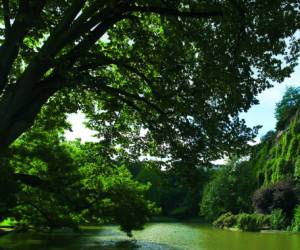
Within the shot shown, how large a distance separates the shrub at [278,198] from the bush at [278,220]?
852 millimetres

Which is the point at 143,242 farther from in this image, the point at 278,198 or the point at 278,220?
the point at 278,198

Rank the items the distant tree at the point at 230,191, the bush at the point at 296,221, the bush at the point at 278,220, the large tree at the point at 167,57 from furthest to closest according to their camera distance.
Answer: the distant tree at the point at 230,191, the bush at the point at 278,220, the bush at the point at 296,221, the large tree at the point at 167,57

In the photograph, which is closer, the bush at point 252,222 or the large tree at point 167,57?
the large tree at point 167,57

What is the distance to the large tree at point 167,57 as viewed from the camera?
33.2 ft

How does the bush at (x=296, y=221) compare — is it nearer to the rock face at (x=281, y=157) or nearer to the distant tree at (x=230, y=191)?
the rock face at (x=281, y=157)

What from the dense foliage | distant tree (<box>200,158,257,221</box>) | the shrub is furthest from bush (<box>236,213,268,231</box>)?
the dense foliage

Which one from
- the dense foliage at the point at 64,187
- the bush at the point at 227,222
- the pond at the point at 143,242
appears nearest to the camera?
the dense foliage at the point at 64,187

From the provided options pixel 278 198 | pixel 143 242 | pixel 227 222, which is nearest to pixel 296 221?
pixel 278 198

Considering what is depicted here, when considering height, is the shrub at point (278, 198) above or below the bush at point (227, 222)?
above

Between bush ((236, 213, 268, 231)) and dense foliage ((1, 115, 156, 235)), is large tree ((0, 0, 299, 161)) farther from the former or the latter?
bush ((236, 213, 268, 231))

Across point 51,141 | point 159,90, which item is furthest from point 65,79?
point 51,141

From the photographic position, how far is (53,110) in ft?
52.3

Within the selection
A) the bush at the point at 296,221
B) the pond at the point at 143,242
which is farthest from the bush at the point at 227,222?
Result: the pond at the point at 143,242

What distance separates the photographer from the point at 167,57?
12930mm
